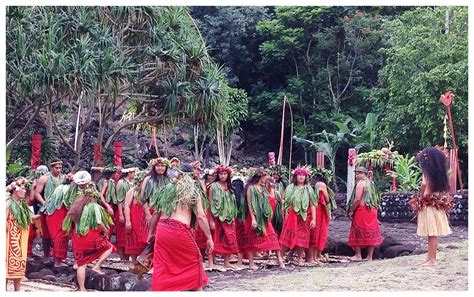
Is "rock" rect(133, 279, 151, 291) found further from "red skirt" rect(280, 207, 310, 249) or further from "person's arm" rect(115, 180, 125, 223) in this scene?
"red skirt" rect(280, 207, 310, 249)

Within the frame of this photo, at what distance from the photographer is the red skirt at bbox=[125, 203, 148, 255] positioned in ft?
30.7

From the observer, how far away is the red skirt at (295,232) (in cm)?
955

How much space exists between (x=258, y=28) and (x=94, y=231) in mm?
16845

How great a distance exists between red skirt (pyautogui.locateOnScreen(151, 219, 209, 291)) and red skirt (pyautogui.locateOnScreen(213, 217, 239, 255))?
2717mm

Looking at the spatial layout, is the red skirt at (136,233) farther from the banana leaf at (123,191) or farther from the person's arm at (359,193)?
the person's arm at (359,193)

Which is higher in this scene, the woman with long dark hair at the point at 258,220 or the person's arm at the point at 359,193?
the person's arm at the point at 359,193

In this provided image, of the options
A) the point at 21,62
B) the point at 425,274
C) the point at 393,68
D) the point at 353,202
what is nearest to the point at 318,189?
the point at 353,202

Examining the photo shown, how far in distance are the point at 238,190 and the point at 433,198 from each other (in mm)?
2436

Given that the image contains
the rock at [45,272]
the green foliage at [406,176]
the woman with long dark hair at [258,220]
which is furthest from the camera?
the green foliage at [406,176]

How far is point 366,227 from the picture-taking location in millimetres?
9930

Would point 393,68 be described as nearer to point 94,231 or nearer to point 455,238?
point 455,238

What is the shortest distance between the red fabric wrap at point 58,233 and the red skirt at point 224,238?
164 cm

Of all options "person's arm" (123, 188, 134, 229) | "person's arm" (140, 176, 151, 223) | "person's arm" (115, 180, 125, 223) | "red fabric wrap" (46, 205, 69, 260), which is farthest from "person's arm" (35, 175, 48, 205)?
"person's arm" (140, 176, 151, 223)

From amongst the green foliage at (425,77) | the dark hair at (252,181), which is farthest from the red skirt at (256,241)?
the green foliage at (425,77)
